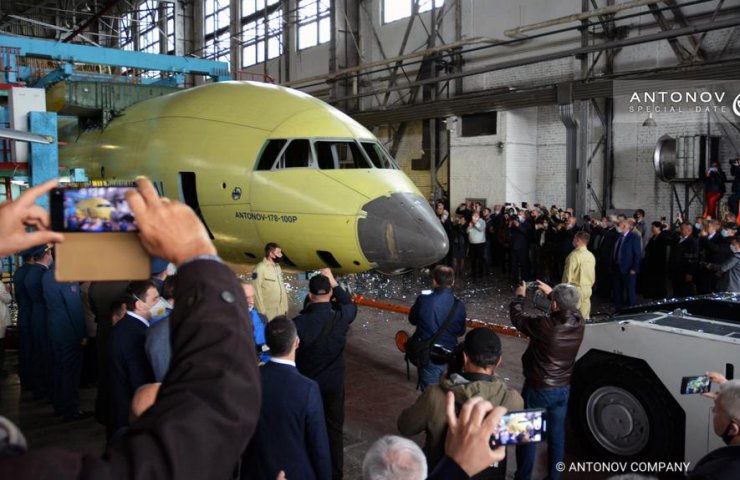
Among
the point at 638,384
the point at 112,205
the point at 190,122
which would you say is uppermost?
the point at 190,122

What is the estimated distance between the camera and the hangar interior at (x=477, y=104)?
873 centimetres

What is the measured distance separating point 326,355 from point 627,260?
900 centimetres

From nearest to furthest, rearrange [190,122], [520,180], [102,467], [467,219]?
[102,467]
[190,122]
[467,219]
[520,180]

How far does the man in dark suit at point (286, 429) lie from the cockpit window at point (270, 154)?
4763 mm

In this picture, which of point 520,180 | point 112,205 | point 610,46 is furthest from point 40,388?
point 520,180

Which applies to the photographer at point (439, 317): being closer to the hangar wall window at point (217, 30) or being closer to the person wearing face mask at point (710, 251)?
the person wearing face mask at point (710, 251)

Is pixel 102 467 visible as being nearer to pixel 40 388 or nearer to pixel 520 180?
pixel 40 388

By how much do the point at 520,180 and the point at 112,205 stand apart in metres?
20.0

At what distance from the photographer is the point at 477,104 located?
19859 mm

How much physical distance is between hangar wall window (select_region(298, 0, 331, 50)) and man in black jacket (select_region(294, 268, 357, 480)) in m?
22.6

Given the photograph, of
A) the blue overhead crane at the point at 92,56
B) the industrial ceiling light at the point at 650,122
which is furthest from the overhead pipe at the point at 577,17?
the blue overhead crane at the point at 92,56

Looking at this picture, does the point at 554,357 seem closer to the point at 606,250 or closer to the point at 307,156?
the point at 307,156

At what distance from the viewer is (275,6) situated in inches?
1137

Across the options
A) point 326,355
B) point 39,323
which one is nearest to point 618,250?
point 326,355
